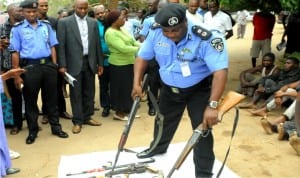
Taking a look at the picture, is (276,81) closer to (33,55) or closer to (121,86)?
(121,86)

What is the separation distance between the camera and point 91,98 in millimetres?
5582

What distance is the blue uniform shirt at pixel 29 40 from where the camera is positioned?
464 centimetres

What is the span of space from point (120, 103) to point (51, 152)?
1481 millimetres

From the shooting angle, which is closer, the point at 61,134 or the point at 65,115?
the point at 61,134

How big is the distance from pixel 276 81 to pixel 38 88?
3.62 m

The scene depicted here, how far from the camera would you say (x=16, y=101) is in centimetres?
531

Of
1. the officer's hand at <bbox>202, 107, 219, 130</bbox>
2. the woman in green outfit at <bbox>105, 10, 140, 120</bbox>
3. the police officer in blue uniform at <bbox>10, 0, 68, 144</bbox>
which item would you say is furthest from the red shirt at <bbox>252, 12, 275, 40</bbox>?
the officer's hand at <bbox>202, 107, 219, 130</bbox>

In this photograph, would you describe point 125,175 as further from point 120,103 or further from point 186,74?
point 120,103

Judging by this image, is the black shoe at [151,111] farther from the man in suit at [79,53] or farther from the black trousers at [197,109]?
the black trousers at [197,109]

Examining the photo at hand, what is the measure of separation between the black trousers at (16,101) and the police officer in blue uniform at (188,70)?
92.6 inches

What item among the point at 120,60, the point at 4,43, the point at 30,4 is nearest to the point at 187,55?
the point at 30,4

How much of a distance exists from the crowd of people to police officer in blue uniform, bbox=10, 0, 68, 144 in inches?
0.5

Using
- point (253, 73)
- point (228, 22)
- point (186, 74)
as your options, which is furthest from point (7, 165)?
point (228, 22)

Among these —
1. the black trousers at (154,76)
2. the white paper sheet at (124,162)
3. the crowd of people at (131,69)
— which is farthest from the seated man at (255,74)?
the white paper sheet at (124,162)
